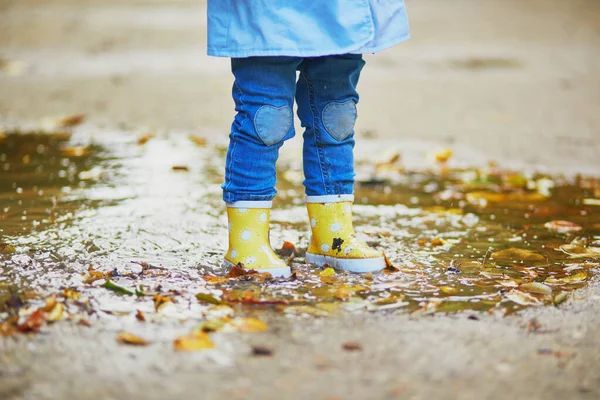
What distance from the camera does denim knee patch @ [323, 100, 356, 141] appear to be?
193cm

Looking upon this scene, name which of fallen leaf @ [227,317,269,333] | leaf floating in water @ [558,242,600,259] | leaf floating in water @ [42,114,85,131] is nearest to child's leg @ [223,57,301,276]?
fallen leaf @ [227,317,269,333]

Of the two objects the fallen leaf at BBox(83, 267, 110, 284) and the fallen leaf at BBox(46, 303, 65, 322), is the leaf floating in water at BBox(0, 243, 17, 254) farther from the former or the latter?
the fallen leaf at BBox(46, 303, 65, 322)

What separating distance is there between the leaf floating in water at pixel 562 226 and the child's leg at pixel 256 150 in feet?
3.26

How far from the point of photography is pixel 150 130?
4.24 meters

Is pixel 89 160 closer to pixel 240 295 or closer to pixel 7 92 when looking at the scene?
pixel 240 295

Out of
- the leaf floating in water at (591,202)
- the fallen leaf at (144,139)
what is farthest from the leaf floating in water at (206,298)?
the fallen leaf at (144,139)

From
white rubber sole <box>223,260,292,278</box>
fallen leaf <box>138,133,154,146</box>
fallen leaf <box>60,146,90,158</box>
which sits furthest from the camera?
fallen leaf <box>138,133,154,146</box>

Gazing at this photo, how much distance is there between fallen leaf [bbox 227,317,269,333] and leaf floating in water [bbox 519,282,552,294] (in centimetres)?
67

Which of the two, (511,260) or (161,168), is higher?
(161,168)

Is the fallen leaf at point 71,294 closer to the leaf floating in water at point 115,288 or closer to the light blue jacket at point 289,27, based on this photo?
the leaf floating in water at point 115,288

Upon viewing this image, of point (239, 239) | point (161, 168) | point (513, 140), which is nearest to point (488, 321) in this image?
point (239, 239)

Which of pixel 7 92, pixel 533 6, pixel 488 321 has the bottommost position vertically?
pixel 488 321

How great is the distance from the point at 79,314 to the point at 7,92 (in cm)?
433

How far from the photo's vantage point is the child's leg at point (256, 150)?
1804 mm
